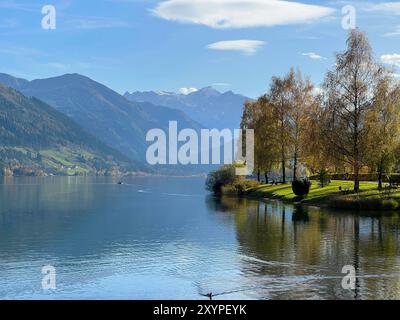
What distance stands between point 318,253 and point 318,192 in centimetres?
4910

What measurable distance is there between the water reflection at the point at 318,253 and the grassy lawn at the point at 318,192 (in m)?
10.1

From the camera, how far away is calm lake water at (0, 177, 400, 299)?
28.8 meters

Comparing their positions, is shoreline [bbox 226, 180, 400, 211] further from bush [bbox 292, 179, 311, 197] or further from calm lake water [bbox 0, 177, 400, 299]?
calm lake water [bbox 0, 177, 400, 299]

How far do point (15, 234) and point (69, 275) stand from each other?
831 inches

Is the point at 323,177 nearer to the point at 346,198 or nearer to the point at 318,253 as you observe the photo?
the point at 346,198

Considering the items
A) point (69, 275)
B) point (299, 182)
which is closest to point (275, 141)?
point (299, 182)

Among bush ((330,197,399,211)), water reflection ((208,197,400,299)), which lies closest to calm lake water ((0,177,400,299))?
water reflection ((208,197,400,299))

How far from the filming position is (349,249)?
41.2 m

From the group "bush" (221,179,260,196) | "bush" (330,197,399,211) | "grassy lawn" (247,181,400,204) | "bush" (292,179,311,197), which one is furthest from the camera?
"bush" (221,179,260,196)

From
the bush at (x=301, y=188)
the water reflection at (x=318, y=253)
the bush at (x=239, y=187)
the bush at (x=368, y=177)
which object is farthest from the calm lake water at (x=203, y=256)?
the bush at (x=239, y=187)

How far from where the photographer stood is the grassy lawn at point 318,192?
7536 cm

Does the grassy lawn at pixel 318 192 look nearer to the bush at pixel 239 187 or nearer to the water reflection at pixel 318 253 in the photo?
the bush at pixel 239 187

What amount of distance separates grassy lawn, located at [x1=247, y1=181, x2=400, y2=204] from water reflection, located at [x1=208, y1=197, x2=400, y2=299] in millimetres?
10143
